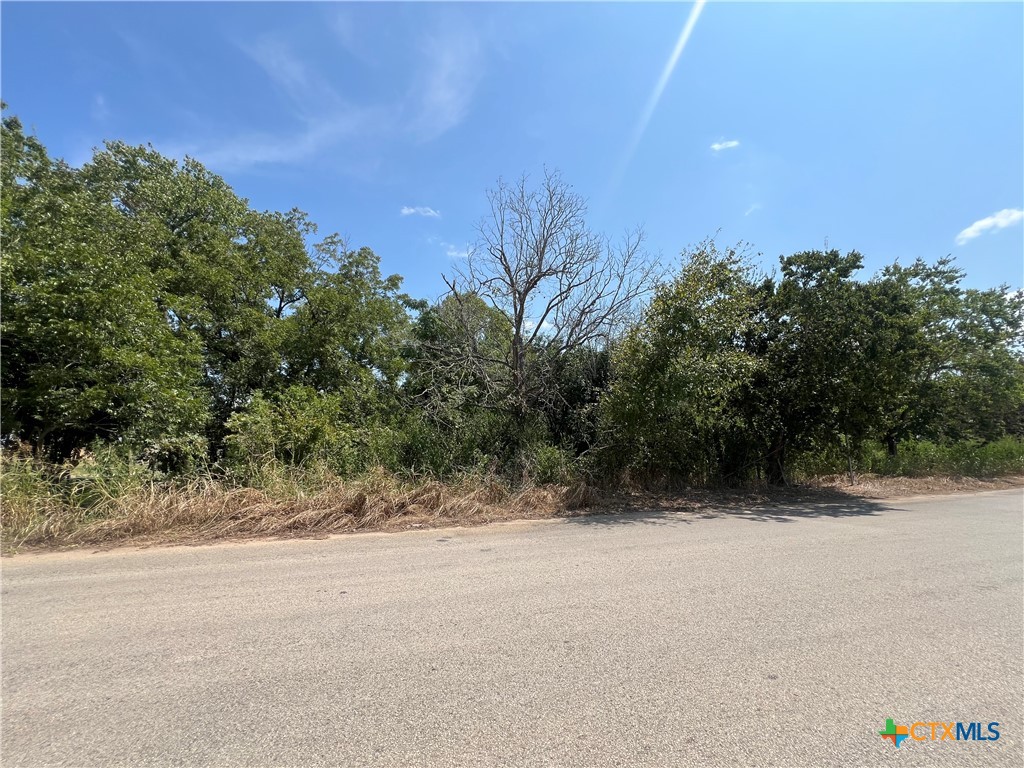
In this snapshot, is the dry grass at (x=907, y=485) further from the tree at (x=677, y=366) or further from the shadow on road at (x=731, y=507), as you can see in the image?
the tree at (x=677, y=366)

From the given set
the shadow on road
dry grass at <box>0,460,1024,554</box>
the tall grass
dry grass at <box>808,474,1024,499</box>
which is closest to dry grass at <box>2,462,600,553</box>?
dry grass at <box>0,460,1024,554</box>

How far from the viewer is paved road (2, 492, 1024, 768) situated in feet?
7.39

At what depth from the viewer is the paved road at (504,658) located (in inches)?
88.7

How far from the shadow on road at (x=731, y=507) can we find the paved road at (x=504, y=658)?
9.38ft

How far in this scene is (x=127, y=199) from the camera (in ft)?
49.3

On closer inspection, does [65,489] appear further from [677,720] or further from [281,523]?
[677,720]

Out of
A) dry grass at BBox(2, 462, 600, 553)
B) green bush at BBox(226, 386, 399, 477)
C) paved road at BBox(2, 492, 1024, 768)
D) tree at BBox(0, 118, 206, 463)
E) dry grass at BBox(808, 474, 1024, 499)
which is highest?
tree at BBox(0, 118, 206, 463)

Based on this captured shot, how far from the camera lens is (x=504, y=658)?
3.05 meters

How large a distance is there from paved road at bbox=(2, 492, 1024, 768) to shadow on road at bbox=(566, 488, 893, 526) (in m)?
2.86

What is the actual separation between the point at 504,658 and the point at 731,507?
851 centimetres

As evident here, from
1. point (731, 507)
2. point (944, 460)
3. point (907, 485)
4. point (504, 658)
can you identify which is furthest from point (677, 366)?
point (944, 460)

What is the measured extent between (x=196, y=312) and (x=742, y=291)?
13819 mm

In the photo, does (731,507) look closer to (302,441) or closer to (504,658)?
(504,658)

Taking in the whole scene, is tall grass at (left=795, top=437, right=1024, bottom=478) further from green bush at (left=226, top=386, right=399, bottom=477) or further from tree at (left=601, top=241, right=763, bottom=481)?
green bush at (left=226, top=386, right=399, bottom=477)
